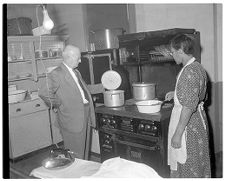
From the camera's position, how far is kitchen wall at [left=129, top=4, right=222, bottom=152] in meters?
2.97

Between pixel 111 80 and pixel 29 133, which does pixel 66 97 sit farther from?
pixel 29 133

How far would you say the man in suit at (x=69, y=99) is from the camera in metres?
2.52

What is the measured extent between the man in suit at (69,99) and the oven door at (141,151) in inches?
13.1

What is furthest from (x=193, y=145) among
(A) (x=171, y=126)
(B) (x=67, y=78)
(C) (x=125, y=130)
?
(B) (x=67, y=78)

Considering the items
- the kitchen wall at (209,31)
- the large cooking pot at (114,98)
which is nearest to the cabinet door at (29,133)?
the large cooking pot at (114,98)

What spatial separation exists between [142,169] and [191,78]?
2.88ft

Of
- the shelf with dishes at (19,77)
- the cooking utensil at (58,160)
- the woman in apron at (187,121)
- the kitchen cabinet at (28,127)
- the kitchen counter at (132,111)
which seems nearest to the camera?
the cooking utensil at (58,160)

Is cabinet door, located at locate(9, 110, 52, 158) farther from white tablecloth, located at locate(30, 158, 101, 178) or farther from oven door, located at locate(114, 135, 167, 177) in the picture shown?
white tablecloth, located at locate(30, 158, 101, 178)

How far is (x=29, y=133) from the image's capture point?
12.4ft

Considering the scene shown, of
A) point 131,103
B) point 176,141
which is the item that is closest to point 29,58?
point 131,103

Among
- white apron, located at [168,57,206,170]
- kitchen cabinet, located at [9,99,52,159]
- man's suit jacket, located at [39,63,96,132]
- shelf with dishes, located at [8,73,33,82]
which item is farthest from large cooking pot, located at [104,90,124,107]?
shelf with dishes, located at [8,73,33,82]

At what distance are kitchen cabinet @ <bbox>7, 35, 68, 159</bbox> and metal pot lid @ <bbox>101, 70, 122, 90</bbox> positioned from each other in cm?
136

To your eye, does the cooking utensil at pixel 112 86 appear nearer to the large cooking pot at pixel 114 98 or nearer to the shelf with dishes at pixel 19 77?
the large cooking pot at pixel 114 98

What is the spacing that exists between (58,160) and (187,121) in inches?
38.2
